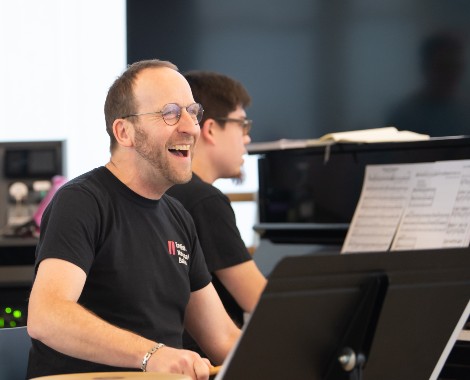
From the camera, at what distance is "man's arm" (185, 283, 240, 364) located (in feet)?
7.78

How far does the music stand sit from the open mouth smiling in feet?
2.14

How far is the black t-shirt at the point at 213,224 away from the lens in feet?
9.00

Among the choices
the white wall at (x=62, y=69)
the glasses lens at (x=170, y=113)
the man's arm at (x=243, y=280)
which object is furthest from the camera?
the white wall at (x=62, y=69)

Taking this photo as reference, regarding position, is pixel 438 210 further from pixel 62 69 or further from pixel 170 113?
pixel 62 69

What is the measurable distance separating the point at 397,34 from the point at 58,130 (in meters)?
2.05

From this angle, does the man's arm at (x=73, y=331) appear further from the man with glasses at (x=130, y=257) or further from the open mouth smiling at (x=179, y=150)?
the open mouth smiling at (x=179, y=150)

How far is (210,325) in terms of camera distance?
2.37 metres

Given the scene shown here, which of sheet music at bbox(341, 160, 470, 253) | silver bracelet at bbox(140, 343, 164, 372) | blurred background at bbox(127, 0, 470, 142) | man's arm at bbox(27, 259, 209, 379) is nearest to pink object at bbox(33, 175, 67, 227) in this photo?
blurred background at bbox(127, 0, 470, 142)

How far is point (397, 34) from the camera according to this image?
5.43 m

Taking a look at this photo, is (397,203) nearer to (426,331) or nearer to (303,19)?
(426,331)

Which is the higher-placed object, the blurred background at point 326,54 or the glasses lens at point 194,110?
the glasses lens at point 194,110

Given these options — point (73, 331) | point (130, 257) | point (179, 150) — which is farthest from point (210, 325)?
point (73, 331)

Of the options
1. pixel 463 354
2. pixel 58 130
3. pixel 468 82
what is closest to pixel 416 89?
pixel 468 82

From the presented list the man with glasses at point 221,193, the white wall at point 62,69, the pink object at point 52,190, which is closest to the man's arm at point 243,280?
the man with glasses at point 221,193
